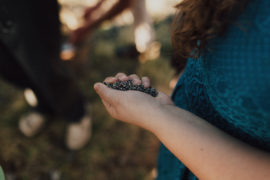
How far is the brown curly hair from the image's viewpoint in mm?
502

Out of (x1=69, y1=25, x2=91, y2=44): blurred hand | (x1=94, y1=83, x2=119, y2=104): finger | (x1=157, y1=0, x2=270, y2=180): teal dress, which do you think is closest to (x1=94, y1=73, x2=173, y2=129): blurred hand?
(x1=94, y1=83, x2=119, y2=104): finger

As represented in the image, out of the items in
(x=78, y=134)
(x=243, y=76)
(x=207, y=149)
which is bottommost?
(x=78, y=134)

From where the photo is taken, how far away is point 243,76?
51 centimetres

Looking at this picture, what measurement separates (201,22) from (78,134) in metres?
1.54

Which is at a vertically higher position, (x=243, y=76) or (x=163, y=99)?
(x=243, y=76)

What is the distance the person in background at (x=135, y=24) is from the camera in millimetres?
2094

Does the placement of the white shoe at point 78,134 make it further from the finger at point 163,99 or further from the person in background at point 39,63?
the finger at point 163,99

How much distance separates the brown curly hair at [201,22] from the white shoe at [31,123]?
5.54 feet

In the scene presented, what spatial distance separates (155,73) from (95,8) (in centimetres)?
122

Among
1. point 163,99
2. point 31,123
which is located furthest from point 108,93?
point 31,123

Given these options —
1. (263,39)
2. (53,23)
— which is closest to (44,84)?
(53,23)

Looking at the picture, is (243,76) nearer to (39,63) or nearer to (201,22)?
(201,22)

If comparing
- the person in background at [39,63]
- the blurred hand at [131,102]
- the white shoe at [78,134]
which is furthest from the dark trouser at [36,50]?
the blurred hand at [131,102]

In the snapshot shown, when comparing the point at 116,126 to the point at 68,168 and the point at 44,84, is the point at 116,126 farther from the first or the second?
the point at 44,84
